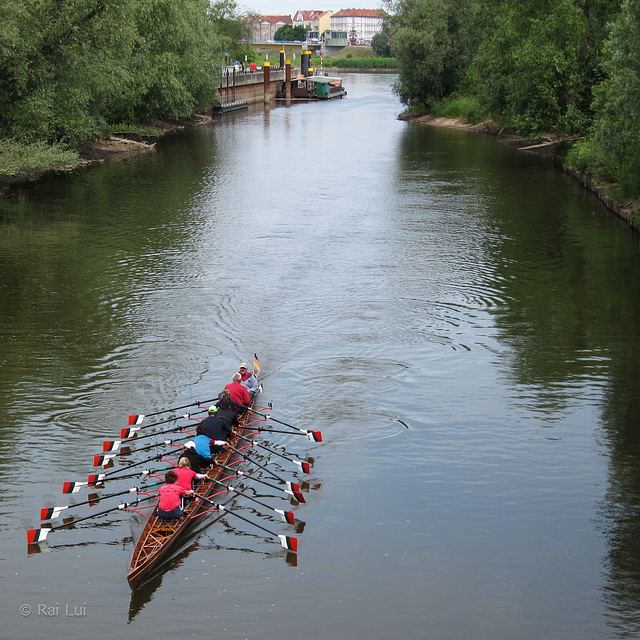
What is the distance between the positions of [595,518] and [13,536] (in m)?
10.4

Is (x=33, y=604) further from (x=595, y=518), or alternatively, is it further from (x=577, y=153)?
(x=577, y=153)

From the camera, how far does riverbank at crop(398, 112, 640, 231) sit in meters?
35.5

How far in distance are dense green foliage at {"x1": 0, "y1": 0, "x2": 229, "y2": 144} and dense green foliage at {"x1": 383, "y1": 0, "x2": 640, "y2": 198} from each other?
22.9 meters

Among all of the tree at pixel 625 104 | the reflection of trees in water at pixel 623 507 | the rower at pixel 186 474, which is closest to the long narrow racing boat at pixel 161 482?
the rower at pixel 186 474

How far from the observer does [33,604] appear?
1212cm

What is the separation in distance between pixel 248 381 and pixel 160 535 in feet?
19.1

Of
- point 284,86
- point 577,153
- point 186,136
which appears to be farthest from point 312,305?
point 284,86

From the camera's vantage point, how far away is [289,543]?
13344mm

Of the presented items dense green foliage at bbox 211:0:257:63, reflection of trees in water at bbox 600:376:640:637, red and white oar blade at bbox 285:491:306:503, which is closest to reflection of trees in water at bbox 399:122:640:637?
reflection of trees in water at bbox 600:376:640:637

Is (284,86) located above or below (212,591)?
above

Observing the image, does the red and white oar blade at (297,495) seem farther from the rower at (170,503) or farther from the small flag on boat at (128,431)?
the small flag on boat at (128,431)

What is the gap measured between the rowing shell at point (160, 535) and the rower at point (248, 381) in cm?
341

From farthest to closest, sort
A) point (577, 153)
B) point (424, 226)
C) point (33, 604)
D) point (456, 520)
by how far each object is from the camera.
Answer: point (577, 153)
point (424, 226)
point (456, 520)
point (33, 604)

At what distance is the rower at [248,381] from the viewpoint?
18.3 meters
